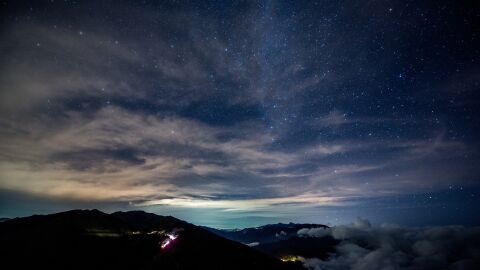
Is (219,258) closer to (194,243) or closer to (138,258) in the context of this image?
(194,243)

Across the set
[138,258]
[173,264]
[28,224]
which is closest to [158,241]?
[138,258]

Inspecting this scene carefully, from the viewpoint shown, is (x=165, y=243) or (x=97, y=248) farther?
(x=165, y=243)

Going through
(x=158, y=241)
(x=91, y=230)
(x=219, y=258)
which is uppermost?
(x=91, y=230)

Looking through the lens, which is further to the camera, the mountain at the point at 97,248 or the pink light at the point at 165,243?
the pink light at the point at 165,243

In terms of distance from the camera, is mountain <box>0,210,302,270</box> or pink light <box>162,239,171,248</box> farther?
pink light <box>162,239,171,248</box>

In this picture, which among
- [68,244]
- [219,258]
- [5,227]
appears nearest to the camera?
[68,244]

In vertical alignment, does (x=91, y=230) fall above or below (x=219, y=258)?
above

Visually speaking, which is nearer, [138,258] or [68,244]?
[68,244]

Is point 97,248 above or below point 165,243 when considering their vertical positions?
above
